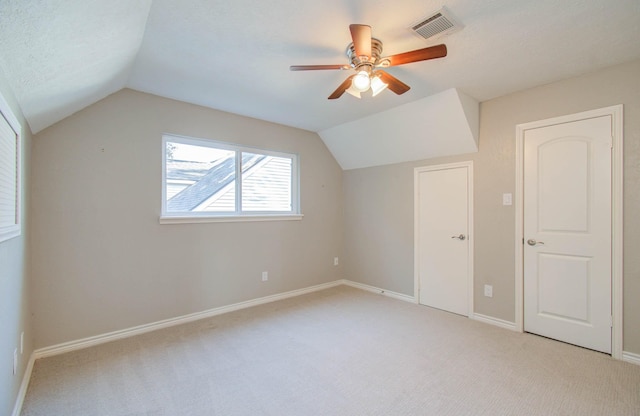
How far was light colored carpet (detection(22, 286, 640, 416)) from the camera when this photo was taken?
1.80m

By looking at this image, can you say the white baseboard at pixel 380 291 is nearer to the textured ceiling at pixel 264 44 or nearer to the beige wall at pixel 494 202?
the beige wall at pixel 494 202

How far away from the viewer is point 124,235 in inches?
110

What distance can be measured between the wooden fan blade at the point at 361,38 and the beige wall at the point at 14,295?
1.80 m

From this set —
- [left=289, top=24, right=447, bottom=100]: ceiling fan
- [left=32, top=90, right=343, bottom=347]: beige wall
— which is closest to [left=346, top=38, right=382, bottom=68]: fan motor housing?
[left=289, top=24, right=447, bottom=100]: ceiling fan

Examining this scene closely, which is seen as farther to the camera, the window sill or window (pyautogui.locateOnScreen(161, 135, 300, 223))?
window (pyautogui.locateOnScreen(161, 135, 300, 223))

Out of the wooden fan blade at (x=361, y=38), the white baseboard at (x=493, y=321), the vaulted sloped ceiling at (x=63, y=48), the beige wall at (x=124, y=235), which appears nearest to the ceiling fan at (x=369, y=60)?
the wooden fan blade at (x=361, y=38)

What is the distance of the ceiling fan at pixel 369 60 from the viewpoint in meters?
1.70

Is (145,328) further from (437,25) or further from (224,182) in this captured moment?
(437,25)

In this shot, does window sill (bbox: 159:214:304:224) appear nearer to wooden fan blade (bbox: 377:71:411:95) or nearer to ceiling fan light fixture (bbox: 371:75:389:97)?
ceiling fan light fixture (bbox: 371:75:389:97)

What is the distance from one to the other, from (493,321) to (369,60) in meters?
2.92

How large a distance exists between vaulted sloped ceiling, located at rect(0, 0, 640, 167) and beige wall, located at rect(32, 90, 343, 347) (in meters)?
0.27

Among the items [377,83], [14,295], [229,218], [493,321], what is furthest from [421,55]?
[14,295]

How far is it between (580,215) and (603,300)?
74 cm

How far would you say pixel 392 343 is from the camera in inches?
104
